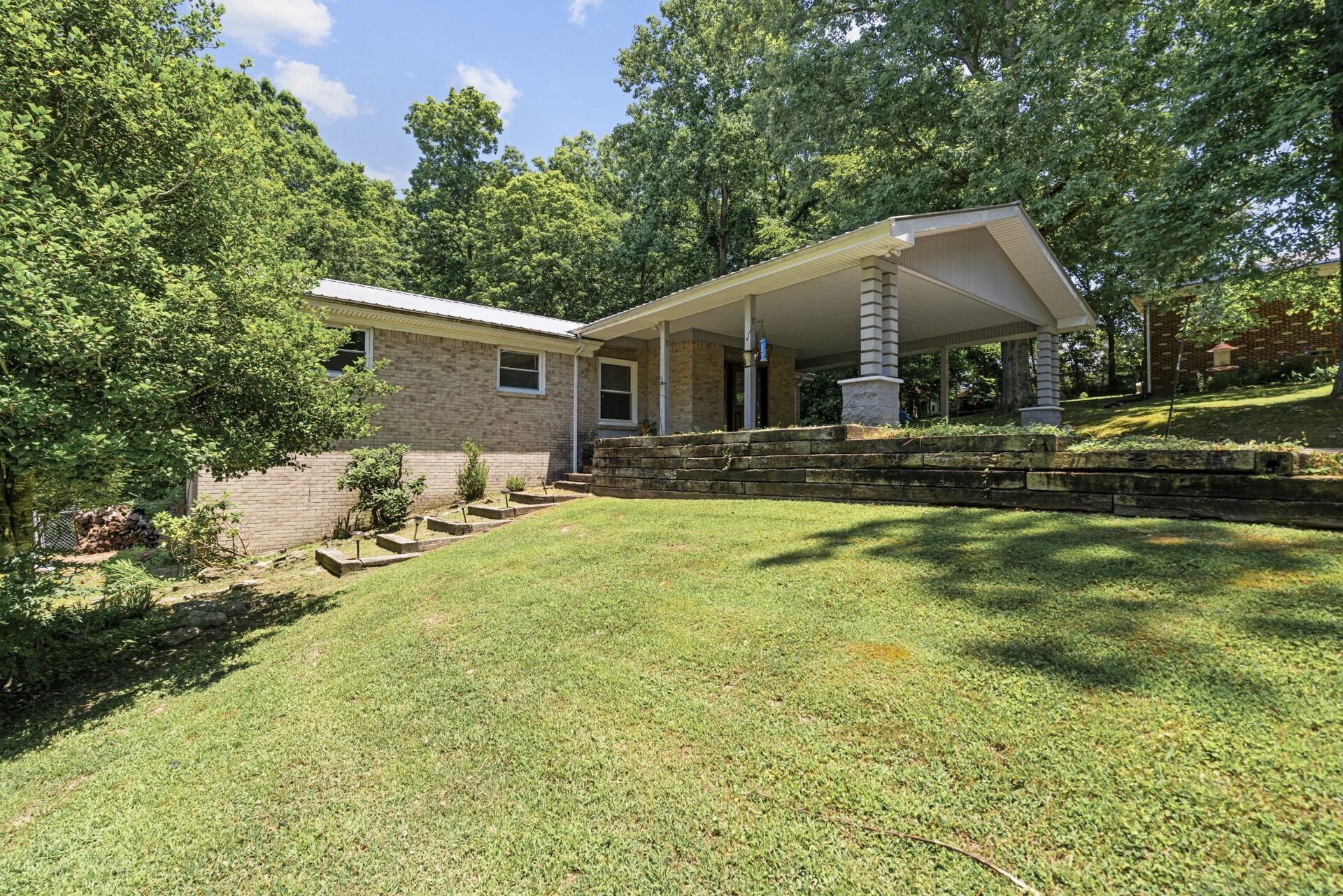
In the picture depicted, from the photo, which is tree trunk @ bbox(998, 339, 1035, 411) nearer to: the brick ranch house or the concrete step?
the brick ranch house

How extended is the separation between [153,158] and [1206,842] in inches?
305

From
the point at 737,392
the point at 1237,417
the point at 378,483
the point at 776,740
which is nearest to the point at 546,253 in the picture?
the point at 737,392

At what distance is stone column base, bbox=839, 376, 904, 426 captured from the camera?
7.65 metres

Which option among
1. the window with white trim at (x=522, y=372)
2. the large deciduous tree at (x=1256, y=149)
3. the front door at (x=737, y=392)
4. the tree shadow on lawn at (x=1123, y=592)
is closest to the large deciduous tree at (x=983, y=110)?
the large deciduous tree at (x=1256, y=149)

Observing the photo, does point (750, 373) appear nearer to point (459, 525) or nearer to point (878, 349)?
point (878, 349)

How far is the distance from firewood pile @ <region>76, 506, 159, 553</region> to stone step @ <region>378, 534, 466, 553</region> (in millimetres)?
5997

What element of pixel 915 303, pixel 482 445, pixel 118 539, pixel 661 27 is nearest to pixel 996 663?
pixel 915 303

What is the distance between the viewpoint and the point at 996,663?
2.73 meters

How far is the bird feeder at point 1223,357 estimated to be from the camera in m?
15.5

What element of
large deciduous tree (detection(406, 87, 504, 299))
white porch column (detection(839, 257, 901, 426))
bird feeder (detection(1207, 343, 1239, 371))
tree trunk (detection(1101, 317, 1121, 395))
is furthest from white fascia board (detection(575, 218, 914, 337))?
large deciduous tree (detection(406, 87, 504, 299))

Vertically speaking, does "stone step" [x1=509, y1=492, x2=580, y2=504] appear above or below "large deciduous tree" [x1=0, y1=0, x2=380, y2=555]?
below

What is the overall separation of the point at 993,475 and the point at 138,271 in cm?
755

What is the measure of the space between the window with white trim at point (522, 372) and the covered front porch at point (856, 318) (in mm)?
1317

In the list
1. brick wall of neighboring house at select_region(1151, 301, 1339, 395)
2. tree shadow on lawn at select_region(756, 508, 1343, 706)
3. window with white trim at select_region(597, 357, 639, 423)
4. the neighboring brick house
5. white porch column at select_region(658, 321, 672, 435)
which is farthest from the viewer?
brick wall of neighboring house at select_region(1151, 301, 1339, 395)
